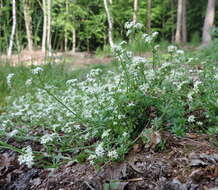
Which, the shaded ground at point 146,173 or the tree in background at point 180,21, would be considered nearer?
the shaded ground at point 146,173

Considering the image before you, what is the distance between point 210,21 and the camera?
29.3ft

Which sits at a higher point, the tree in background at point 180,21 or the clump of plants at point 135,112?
the tree in background at point 180,21

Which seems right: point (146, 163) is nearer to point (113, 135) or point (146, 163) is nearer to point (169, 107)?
point (113, 135)

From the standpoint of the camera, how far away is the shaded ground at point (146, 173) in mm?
1168

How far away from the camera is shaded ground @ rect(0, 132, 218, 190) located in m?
1.17

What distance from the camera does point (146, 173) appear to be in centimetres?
130

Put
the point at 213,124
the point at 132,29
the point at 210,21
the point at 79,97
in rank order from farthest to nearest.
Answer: the point at 210,21 < the point at 79,97 < the point at 132,29 < the point at 213,124

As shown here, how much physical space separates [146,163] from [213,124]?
0.60 metres

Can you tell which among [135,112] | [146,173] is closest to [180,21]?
[135,112]

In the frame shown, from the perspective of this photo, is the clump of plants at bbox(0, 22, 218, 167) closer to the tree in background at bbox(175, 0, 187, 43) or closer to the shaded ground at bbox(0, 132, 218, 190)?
the shaded ground at bbox(0, 132, 218, 190)

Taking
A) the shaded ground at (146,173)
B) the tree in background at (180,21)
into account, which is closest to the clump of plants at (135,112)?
the shaded ground at (146,173)

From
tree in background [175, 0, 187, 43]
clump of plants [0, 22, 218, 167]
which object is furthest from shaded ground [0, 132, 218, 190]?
tree in background [175, 0, 187, 43]

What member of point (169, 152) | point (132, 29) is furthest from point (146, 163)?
point (132, 29)

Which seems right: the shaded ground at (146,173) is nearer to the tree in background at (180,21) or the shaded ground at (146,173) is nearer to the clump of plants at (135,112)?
the clump of plants at (135,112)
